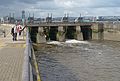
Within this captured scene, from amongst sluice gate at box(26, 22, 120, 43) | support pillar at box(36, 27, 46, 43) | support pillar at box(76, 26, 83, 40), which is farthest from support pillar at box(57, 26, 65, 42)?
support pillar at box(36, 27, 46, 43)

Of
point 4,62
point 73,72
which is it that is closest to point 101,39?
point 73,72

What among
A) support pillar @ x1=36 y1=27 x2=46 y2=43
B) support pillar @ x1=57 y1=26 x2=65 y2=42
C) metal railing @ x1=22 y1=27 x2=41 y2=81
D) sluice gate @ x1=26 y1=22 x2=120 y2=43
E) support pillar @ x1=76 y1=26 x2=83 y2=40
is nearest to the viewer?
metal railing @ x1=22 y1=27 x2=41 y2=81

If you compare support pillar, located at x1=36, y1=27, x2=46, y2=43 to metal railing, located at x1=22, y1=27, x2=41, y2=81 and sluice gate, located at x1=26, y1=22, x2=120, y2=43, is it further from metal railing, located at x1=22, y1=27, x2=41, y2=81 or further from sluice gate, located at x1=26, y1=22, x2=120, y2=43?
metal railing, located at x1=22, y1=27, x2=41, y2=81

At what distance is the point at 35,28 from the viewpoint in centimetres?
5850

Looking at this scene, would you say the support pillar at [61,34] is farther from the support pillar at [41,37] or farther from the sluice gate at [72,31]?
the support pillar at [41,37]

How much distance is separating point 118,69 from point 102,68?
1433mm

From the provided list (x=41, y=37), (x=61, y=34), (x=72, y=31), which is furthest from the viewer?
(x=72, y=31)

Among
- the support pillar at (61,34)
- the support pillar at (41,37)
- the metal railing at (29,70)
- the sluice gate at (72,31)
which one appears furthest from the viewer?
the sluice gate at (72,31)

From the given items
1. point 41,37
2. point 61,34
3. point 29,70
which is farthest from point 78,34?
point 29,70

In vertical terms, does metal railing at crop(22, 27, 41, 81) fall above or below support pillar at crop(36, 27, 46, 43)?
above

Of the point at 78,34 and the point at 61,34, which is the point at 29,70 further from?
the point at 78,34

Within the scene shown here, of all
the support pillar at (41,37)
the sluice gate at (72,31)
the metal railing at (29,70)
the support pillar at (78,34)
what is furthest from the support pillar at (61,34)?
the metal railing at (29,70)

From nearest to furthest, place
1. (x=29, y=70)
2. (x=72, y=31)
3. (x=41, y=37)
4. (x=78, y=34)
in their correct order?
(x=29, y=70), (x=41, y=37), (x=78, y=34), (x=72, y=31)

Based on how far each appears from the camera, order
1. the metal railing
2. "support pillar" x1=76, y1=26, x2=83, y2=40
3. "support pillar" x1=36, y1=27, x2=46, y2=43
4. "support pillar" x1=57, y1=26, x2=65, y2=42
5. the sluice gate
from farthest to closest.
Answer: "support pillar" x1=76, y1=26, x2=83, y2=40 → the sluice gate → "support pillar" x1=57, y1=26, x2=65, y2=42 → "support pillar" x1=36, y1=27, x2=46, y2=43 → the metal railing
